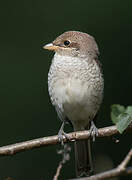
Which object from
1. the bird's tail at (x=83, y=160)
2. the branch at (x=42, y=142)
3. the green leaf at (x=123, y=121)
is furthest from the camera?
the bird's tail at (x=83, y=160)

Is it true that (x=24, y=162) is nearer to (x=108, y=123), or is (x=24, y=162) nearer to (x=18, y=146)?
(x=108, y=123)

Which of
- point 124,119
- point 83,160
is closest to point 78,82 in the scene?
point 83,160

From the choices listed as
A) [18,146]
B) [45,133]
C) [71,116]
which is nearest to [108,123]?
[45,133]

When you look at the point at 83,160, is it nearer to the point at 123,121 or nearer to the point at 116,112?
the point at 116,112

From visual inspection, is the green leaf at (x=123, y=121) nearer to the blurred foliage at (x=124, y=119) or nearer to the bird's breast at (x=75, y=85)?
the blurred foliage at (x=124, y=119)

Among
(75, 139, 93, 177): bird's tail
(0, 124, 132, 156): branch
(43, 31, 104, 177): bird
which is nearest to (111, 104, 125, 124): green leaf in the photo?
(0, 124, 132, 156): branch

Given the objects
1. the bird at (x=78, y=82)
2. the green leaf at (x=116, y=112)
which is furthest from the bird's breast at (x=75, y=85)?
the green leaf at (x=116, y=112)
